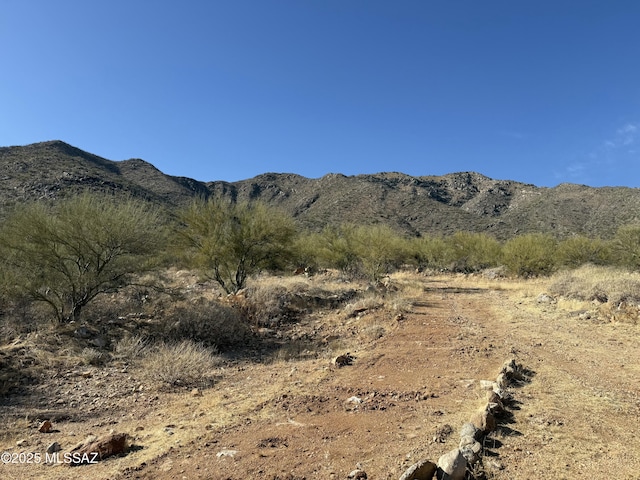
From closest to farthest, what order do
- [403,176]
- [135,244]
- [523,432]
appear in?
1. [523,432]
2. [135,244]
3. [403,176]

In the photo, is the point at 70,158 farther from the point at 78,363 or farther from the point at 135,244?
the point at 78,363

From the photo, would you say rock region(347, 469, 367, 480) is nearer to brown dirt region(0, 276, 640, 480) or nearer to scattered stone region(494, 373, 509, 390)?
brown dirt region(0, 276, 640, 480)

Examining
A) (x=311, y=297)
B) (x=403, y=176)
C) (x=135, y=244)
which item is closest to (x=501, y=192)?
(x=403, y=176)

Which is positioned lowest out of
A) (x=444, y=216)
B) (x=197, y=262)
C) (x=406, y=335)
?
(x=406, y=335)

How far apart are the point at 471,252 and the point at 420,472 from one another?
3714 centimetres

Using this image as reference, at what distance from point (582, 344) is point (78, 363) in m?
11.5

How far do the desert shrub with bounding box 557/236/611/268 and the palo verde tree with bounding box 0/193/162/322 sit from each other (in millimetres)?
29863

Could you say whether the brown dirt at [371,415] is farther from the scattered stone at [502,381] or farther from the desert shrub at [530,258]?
the desert shrub at [530,258]

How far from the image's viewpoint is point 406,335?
35.9ft

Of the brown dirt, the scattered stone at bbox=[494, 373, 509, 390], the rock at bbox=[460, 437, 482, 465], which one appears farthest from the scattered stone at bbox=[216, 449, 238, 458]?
the scattered stone at bbox=[494, 373, 509, 390]

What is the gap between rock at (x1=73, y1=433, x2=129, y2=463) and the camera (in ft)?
14.9

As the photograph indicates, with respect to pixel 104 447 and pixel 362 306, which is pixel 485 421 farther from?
pixel 362 306

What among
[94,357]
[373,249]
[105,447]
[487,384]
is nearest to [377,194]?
[373,249]

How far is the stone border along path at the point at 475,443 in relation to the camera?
350cm
